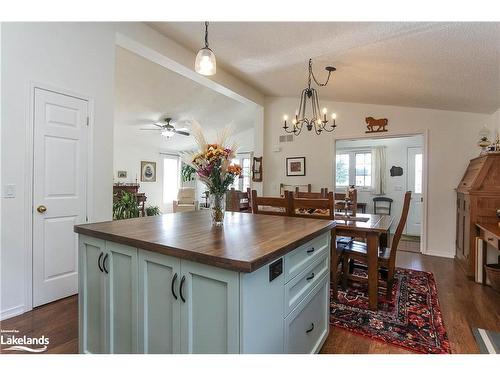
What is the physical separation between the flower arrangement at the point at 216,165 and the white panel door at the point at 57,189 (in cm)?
155

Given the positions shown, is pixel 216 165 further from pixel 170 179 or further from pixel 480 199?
pixel 170 179

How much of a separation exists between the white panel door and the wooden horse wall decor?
4201mm

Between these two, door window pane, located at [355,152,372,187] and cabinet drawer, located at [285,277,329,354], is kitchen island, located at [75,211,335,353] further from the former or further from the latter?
door window pane, located at [355,152,372,187]

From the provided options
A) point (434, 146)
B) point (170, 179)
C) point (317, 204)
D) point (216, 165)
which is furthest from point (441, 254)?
point (170, 179)

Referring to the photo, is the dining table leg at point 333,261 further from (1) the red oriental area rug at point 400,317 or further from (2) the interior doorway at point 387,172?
(2) the interior doorway at point 387,172

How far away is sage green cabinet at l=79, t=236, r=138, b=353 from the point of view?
1.39 m

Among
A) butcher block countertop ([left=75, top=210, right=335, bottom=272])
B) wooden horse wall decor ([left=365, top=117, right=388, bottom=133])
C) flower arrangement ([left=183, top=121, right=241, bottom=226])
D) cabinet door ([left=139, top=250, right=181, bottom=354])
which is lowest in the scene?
cabinet door ([left=139, top=250, right=181, bottom=354])

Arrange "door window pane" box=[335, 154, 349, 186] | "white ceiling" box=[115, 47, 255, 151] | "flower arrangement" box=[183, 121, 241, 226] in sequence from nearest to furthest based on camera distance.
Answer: "flower arrangement" box=[183, 121, 241, 226] < "white ceiling" box=[115, 47, 255, 151] < "door window pane" box=[335, 154, 349, 186]

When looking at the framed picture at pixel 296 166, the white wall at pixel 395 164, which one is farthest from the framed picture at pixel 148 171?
the white wall at pixel 395 164

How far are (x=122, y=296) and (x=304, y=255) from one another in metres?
0.97

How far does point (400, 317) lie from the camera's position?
92.8 inches

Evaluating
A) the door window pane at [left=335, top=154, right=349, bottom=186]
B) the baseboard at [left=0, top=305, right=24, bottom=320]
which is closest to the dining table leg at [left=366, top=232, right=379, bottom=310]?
the baseboard at [left=0, top=305, right=24, bottom=320]

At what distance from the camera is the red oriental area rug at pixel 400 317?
2.02m
